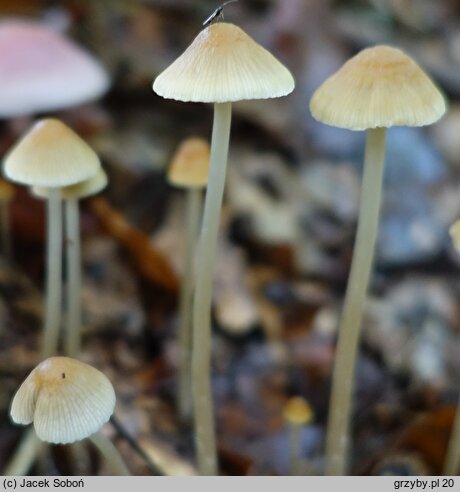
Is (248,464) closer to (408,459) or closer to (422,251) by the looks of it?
(408,459)

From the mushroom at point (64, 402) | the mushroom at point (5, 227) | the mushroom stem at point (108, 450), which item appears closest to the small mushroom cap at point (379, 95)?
the mushroom at point (64, 402)

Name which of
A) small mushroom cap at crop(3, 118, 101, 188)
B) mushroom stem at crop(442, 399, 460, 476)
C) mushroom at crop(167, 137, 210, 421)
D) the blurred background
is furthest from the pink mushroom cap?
mushroom stem at crop(442, 399, 460, 476)

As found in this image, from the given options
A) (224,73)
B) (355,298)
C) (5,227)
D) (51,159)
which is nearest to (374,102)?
(224,73)

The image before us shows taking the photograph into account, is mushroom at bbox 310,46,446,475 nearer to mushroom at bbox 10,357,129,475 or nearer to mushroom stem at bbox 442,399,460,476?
mushroom stem at bbox 442,399,460,476

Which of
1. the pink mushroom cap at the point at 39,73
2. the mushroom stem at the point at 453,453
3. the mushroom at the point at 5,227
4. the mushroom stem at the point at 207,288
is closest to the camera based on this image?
the mushroom stem at the point at 207,288

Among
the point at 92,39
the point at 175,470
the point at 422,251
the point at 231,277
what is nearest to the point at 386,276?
the point at 422,251

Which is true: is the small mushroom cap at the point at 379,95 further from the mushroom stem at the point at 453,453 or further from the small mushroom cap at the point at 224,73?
the mushroom stem at the point at 453,453
